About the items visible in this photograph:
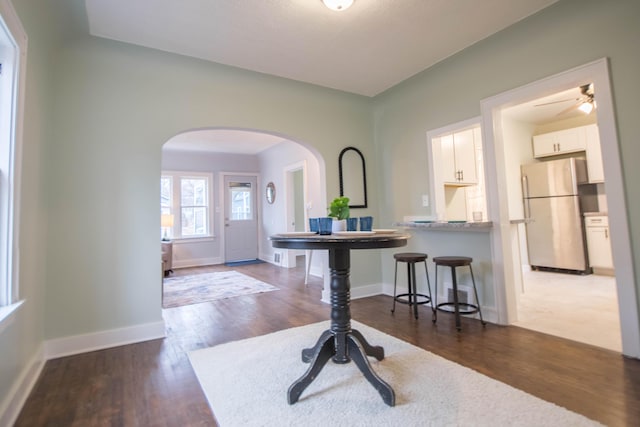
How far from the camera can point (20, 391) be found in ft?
5.54

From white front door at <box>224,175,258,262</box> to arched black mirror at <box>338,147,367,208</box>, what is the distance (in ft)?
13.7

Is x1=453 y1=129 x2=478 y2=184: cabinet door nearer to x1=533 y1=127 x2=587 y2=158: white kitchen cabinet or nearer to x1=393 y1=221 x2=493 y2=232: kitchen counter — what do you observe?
x1=393 y1=221 x2=493 y2=232: kitchen counter

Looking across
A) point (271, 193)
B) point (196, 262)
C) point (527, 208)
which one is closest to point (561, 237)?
point (527, 208)

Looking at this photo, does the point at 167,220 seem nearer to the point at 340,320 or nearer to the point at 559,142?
the point at 340,320

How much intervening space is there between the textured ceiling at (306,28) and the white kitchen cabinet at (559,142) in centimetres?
371

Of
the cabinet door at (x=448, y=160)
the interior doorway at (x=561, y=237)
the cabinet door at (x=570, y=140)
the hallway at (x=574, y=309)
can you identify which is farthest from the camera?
the cabinet door at (x=570, y=140)

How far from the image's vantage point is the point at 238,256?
7359 millimetres

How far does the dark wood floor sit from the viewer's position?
1564 millimetres

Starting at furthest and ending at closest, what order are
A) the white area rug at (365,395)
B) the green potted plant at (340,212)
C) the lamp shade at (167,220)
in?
the lamp shade at (167,220)
the green potted plant at (340,212)
the white area rug at (365,395)

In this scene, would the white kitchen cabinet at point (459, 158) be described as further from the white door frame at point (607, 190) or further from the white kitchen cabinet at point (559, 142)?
the white kitchen cabinet at point (559, 142)

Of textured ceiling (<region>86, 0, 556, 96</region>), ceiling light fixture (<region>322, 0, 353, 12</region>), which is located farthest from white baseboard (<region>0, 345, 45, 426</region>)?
Answer: ceiling light fixture (<region>322, 0, 353, 12</region>)

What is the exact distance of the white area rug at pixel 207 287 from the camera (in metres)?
4.00

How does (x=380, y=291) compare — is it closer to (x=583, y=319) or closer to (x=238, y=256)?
(x=583, y=319)

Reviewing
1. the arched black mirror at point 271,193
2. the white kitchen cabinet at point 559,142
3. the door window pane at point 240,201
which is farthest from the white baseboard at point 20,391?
the white kitchen cabinet at point 559,142
